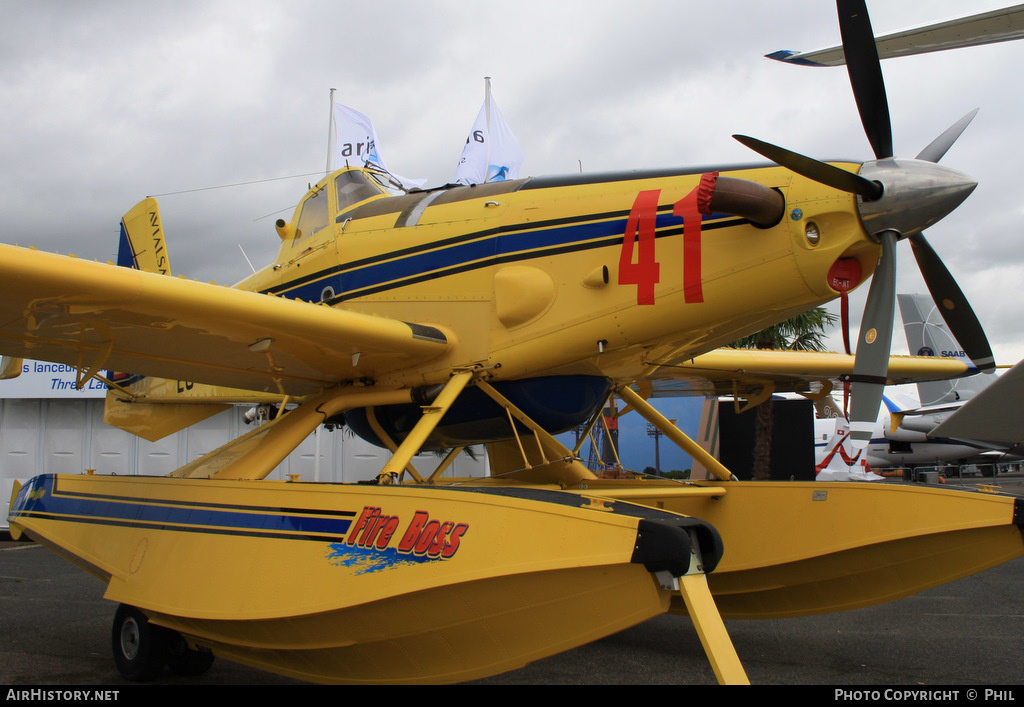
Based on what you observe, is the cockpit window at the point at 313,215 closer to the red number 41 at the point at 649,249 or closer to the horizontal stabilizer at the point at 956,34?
the red number 41 at the point at 649,249

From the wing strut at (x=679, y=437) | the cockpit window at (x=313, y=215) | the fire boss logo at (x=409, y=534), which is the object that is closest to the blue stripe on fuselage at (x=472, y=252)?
the cockpit window at (x=313, y=215)

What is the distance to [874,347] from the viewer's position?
451 cm

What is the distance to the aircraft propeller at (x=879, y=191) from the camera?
13.6 feet

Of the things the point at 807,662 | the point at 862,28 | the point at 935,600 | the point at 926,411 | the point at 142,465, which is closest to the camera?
the point at 862,28

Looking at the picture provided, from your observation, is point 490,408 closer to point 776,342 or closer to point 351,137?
point 776,342

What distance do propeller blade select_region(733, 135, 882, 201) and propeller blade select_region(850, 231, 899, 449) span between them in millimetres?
347

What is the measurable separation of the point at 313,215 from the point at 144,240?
319cm

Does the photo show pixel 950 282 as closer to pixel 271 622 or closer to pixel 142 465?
pixel 271 622

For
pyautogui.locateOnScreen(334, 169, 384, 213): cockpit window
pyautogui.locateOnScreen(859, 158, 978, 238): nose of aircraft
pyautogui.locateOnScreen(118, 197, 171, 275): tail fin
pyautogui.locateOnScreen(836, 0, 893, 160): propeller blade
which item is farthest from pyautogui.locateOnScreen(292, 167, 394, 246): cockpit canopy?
pyautogui.locateOnScreen(859, 158, 978, 238): nose of aircraft

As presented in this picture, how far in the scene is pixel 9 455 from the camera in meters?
16.6

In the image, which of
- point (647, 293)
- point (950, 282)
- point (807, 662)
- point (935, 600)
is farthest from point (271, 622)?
point (935, 600)

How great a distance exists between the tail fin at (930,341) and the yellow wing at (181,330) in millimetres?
22584

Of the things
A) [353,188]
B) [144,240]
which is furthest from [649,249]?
[144,240]

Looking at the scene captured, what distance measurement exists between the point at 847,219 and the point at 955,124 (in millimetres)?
1313
